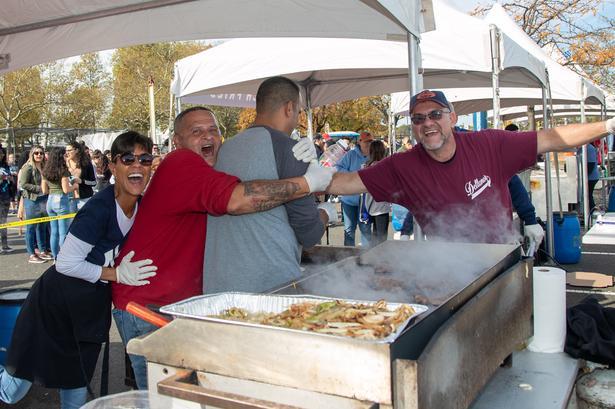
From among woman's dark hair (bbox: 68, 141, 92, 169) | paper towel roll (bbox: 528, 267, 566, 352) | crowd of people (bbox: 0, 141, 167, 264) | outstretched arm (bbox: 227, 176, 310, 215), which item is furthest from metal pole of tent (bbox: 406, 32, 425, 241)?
woman's dark hair (bbox: 68, 141, 92, 169)

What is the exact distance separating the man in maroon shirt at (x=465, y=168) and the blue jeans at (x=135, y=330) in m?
1.60

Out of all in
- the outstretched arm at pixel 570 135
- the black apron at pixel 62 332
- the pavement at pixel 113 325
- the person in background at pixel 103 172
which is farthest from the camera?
the person in background at pixel 103 172

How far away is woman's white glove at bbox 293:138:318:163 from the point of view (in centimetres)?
230

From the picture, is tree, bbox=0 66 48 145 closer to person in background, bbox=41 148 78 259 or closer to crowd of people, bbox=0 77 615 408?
person in background, bbox=41 148 78 259

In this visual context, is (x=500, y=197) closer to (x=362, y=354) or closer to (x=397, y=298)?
(x=397, y=298)

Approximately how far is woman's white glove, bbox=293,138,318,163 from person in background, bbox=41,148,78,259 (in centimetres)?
711

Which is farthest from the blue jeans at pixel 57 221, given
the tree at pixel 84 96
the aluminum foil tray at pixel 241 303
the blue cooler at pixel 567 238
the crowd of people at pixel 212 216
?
the tree at pixel 84 96

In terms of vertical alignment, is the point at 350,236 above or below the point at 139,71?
below

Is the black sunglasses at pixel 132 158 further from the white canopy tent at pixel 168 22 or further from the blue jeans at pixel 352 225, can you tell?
the blue jeans at pixel 352 225

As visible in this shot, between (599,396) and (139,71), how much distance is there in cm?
5031

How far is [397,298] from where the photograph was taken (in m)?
2.23

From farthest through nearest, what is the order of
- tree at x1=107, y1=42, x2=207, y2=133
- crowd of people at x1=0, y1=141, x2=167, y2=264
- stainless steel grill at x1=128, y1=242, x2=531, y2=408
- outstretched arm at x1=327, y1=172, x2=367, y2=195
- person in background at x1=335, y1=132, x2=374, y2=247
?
tree at x1=107, y1=42, x2=207, y2=133
crowd of people at x1=0, y1=141, x2=167, y2=264
person in background at x1=335, y1=132, x2=374, y2=247
outstretched arm at x1=327, y1=172, x2=367, y2=195
stainless steel grill at x1=128, y1=242, x2=531, y2=408

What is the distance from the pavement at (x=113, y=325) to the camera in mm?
3971

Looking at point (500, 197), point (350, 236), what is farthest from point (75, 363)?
point (350, 236)
